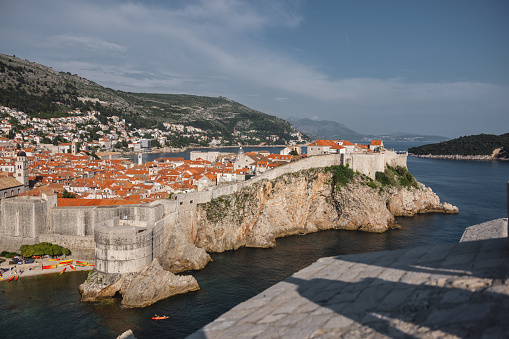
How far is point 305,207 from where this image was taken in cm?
3938

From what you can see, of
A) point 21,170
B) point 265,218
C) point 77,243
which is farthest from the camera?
point 21,170

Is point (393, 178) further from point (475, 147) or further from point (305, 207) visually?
point (475, 147)

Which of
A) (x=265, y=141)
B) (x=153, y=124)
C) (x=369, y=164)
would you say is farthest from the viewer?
(x=265, y=141)

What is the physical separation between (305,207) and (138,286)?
73.0 ft

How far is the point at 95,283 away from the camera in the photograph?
72.2 ft

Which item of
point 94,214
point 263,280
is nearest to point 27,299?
point 94,214

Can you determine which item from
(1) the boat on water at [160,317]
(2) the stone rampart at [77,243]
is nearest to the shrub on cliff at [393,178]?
(1) the boat on water at [160,317]

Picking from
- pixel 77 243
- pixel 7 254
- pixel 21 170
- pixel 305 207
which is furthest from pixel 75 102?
pixel 77 243

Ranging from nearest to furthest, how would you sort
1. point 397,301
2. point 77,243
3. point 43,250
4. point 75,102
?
point 397,301
point 43,250
point 77,243
point 75,102

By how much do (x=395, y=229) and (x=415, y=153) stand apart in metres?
114

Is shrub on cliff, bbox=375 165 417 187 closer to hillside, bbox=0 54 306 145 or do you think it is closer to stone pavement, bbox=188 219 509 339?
stone pavement, bbox=188 219 509 339

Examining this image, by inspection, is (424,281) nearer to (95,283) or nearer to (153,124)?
(95,283)

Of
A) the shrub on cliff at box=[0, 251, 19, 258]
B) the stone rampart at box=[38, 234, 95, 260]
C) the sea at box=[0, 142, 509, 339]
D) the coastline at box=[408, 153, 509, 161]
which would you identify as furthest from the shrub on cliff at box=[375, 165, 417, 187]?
the coastline at box=[408, 153, 509, 161]

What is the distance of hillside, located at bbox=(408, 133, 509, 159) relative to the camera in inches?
4638
